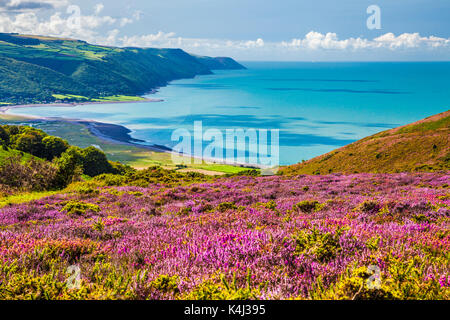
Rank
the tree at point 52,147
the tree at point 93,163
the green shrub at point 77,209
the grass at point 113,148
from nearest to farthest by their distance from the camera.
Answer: the green shrub at point 77,209
the tree at point 93,163
the tree at point 52,147
the grass at point 113,148

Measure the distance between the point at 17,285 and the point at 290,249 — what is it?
3.51 m

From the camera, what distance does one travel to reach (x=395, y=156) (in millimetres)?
46750

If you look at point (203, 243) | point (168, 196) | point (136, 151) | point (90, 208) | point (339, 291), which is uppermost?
point (339, 291)

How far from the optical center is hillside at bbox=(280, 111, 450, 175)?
136 ft

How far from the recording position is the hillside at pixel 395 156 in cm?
4133

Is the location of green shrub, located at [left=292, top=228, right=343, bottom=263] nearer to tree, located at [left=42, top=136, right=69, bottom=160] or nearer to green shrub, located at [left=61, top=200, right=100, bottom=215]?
green shrub, located at [left=61, top=200, right=100, bottom=215]

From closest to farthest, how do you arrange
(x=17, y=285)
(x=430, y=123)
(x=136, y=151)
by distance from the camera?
(x=17, y=285) → (x=430, y=123) → (x=136, y=151)

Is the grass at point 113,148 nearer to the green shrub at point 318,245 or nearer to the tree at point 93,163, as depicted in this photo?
the tree at point 93,163

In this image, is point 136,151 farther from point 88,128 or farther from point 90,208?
point 90,208

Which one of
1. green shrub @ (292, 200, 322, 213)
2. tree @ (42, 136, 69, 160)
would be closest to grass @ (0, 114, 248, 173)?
tree @ (42, 136, 69, 160)

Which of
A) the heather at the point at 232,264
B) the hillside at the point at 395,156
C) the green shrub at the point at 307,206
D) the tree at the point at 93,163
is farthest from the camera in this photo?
the tree at the point at 93,163

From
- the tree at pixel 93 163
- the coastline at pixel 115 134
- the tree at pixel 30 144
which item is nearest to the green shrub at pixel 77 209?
the tree at pixel 93 163
